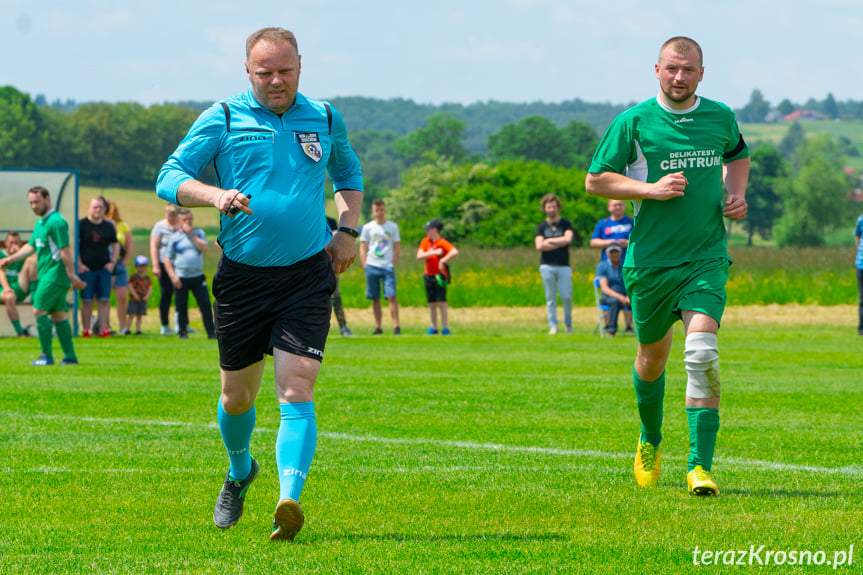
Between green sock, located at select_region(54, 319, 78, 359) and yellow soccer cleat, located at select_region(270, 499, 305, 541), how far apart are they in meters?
10.3

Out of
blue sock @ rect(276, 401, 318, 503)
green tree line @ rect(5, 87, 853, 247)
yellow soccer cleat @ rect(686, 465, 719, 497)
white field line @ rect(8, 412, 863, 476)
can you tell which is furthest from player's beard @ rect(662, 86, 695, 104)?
green tree line @ rect(5, 87, 853, 247)

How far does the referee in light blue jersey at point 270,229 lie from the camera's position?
5.27 meters

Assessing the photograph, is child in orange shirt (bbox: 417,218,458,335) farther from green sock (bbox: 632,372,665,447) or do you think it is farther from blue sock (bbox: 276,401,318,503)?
blue sock (bbox: 276,401,318,503)

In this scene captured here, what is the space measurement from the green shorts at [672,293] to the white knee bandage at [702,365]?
0.15 meters

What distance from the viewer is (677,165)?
6574 millimetres

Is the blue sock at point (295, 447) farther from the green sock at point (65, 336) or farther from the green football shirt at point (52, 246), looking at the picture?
the green sock at point (65, 336)

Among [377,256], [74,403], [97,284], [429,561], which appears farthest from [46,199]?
[429,561]

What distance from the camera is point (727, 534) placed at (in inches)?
202

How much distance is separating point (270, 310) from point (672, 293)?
7.80ft

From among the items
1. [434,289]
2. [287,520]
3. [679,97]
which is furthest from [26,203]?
[287,520]

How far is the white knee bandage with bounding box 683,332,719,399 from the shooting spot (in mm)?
6395

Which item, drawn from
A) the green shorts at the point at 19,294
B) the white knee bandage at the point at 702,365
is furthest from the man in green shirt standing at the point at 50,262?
the white knee bandage at the point at 702,365

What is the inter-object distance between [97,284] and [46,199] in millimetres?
6324

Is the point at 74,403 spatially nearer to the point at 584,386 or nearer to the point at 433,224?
the point at 584,386
